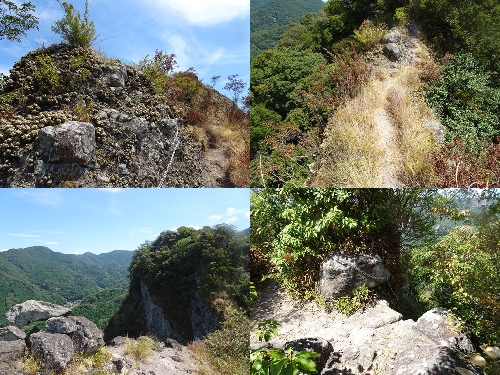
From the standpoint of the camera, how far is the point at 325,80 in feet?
28.8

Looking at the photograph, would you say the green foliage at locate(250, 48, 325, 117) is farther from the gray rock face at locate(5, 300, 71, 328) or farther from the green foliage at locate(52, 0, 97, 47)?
the gray rock face at locate(5, 300, 71, 328)

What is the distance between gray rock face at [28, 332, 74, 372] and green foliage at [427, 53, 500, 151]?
23.1ft

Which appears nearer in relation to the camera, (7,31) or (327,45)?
(7,31)

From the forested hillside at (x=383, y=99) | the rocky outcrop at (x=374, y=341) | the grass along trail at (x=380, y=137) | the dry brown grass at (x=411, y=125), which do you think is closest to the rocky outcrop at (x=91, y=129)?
the forested hillside at (x=383, y=99)

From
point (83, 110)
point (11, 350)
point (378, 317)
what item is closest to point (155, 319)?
point (11, 350)

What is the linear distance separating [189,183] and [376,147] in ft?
11.3

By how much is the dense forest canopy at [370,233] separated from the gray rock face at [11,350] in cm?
313

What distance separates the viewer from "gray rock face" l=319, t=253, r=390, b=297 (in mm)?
5102

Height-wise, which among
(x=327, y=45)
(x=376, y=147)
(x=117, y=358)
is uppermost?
(x=327, y=45)

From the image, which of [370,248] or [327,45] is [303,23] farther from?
[370,248]

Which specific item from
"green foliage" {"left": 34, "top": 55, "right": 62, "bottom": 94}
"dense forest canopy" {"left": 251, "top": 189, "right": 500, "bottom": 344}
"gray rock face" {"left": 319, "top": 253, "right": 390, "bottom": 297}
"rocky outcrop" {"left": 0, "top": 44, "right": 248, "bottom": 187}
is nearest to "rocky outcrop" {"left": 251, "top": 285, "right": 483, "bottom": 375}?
"gray rock face" {"left": 319, "top": 253, "right": 390, "bottom": 297}

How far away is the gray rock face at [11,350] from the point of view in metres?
3.55

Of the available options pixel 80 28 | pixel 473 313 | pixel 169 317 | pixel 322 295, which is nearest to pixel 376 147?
pixel 322 295

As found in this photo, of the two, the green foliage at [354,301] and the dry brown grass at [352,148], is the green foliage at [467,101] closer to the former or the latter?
the dry brown grass at [352,148]
